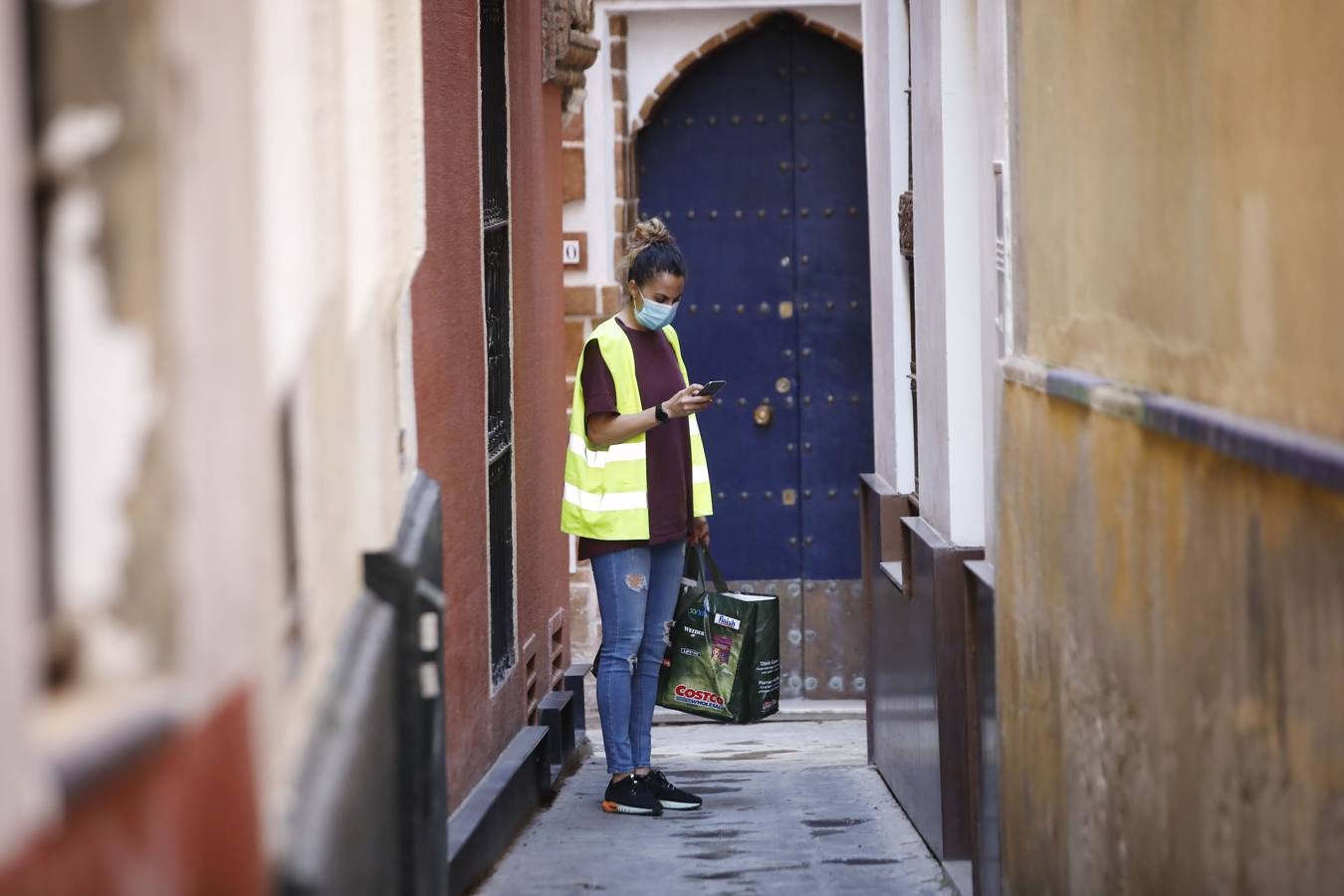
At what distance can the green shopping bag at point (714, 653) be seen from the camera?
6824 mm

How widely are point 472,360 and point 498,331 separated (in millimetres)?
1000

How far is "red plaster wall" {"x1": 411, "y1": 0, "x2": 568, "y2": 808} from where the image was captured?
5.43 meters

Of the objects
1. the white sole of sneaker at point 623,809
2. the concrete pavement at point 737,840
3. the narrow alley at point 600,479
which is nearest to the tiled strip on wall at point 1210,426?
the narrow alley at point 600,479

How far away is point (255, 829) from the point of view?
6.53ft

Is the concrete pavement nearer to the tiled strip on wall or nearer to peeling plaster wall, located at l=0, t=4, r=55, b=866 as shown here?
the tiled strip on wall

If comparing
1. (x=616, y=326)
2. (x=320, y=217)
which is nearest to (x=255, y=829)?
(x=320, y=217)

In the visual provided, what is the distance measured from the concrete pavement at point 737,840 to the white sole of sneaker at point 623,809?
26 mm

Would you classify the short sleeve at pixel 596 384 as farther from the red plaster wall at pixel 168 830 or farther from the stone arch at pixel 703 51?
the stone arch at pixel 703 51

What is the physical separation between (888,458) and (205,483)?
242 inches

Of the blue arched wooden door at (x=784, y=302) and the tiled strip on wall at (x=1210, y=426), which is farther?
the blue arched wooden door at (x=784, y=302)

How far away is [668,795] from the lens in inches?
268

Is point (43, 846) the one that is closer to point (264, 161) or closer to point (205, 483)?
point (205, 483)

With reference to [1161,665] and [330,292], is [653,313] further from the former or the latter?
[330,292]

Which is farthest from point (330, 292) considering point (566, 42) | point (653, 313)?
point (566, 42)
